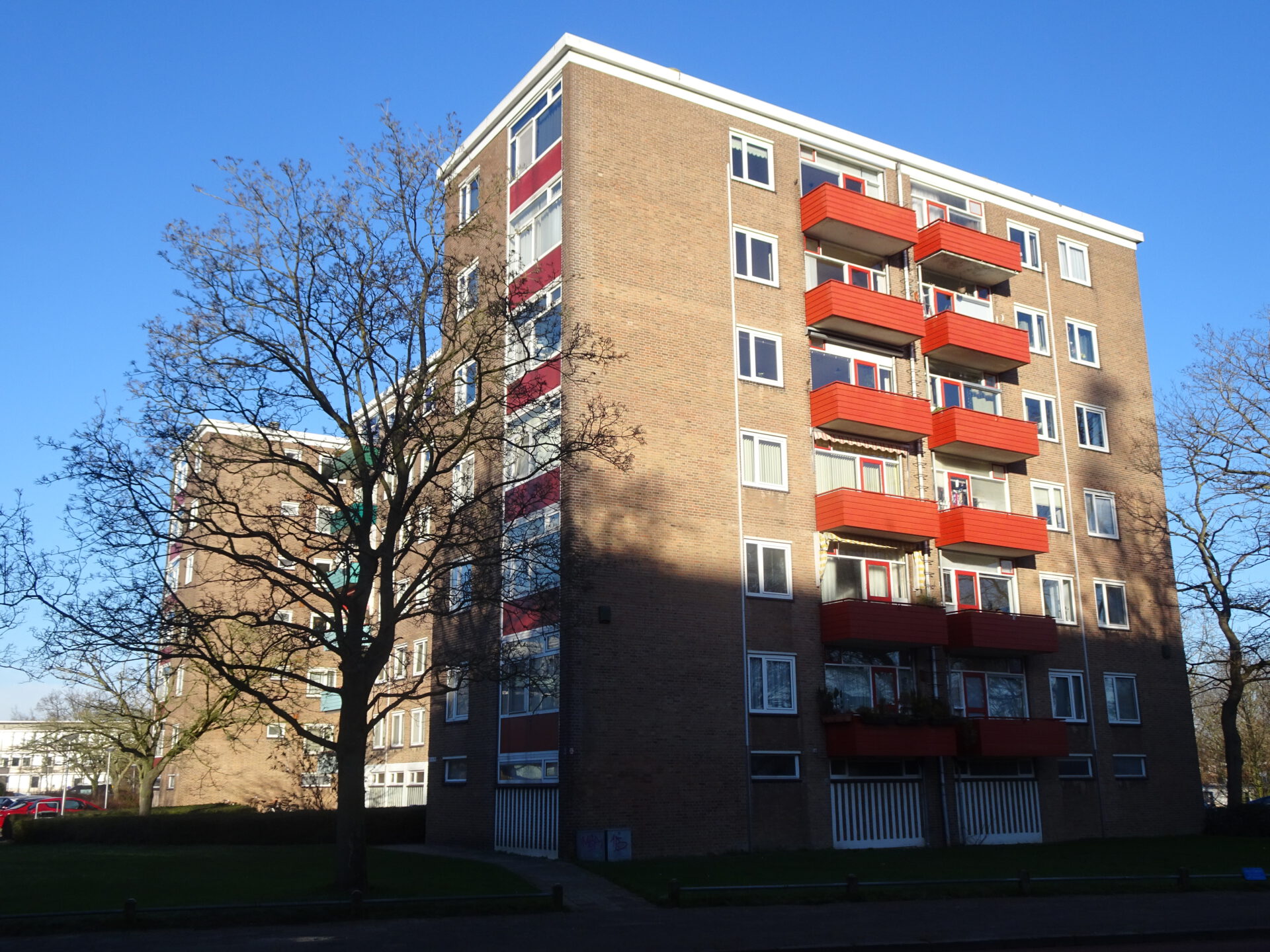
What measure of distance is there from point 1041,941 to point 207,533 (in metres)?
14.9

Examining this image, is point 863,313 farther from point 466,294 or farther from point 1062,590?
point 466,294

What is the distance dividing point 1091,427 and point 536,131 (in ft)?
68.2

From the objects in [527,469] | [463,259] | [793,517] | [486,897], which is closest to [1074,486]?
[793,517]

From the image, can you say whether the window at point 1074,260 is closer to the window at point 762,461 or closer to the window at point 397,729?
the window at point 762,461

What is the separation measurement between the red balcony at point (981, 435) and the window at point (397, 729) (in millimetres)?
22487

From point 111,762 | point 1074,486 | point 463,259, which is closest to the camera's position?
point 463,259

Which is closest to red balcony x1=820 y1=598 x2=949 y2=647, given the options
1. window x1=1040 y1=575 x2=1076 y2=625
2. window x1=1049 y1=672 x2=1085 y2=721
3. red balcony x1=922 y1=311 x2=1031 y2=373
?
window x1=1049 y1=672 x2=1085 y2=721

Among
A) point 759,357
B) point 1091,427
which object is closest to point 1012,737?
point 1091,427

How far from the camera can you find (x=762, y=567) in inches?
1174

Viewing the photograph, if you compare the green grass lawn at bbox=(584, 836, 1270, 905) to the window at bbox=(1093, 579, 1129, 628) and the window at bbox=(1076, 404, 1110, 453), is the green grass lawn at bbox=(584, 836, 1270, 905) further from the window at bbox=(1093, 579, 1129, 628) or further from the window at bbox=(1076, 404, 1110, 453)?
the window at bbox=(1076, 404, 1110, 453)

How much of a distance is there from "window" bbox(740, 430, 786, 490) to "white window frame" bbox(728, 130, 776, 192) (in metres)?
7.58

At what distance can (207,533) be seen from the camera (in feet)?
66.5

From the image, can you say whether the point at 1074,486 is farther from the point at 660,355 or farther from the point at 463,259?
the point at 463,259

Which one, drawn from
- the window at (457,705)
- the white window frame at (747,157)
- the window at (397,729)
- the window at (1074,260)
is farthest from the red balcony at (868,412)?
the window at (397,729)
